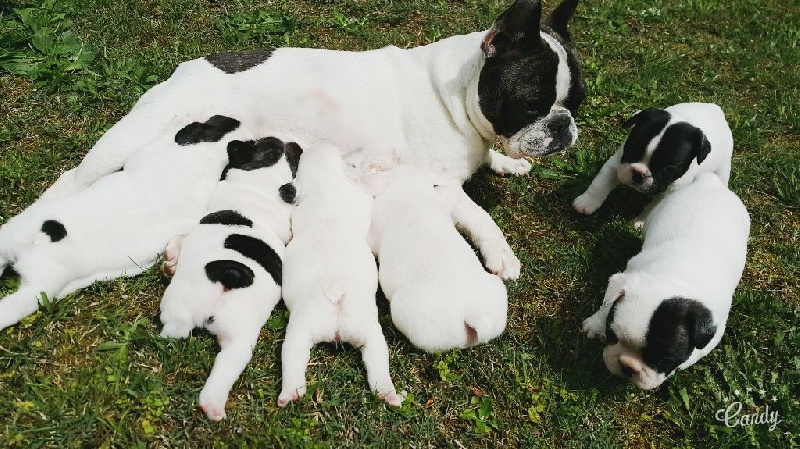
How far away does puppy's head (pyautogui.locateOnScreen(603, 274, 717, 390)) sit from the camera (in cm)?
365

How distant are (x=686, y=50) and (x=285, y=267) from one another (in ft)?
21.2

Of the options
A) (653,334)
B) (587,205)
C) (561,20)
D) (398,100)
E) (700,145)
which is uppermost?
(561,20)

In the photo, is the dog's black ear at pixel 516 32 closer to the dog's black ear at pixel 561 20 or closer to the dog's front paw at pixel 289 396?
the dog's black ear at pixel 561 20

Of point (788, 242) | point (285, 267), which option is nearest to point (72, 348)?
point (285, 267)

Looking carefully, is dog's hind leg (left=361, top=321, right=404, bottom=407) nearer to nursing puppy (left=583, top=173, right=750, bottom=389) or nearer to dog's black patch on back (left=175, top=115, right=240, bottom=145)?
nursing puppy (left=583, top=173, right=750, bottom=389)

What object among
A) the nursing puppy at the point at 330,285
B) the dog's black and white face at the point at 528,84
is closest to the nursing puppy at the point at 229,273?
the nursing puppy at the point at 330,285

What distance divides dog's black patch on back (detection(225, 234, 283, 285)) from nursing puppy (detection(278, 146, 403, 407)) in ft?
Result: 0.18

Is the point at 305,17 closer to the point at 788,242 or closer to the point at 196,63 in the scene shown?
the point at 196,63

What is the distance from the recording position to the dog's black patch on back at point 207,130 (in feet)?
14.8

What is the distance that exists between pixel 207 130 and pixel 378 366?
205 cm

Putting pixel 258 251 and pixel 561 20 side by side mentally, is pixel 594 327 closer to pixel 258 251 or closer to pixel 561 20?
pixel 258 251

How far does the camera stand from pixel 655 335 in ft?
12.1

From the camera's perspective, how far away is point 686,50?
326 inches

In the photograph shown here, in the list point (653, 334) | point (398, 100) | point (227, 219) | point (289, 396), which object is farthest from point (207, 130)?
point (653, 334)
